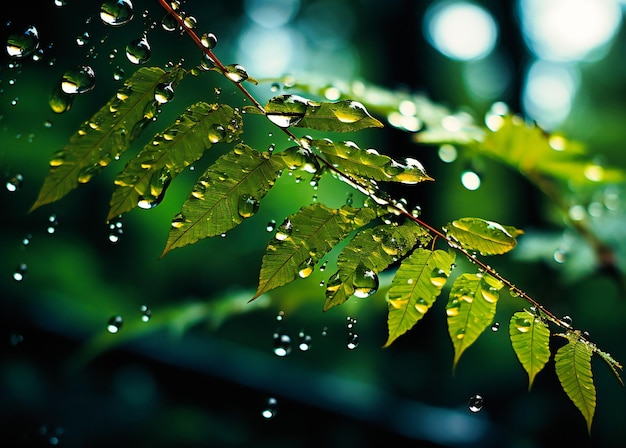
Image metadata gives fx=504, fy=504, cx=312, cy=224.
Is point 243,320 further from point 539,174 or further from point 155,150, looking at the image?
point 155,150

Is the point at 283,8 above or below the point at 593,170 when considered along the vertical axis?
below

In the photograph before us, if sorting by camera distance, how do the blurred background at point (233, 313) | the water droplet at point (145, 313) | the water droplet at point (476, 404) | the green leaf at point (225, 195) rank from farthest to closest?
the blurred background at point (233, 313), the water droplet at point (145, 313), the water droplet at point (476, 404), the green leaf at point (225, 195)

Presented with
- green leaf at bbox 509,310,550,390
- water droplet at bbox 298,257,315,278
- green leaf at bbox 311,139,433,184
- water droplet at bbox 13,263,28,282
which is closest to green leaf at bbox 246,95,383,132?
green leaf at bbox 311,139,433,184

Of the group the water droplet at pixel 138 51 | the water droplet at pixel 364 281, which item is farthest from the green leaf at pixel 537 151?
the water droplet at pixel 138 51

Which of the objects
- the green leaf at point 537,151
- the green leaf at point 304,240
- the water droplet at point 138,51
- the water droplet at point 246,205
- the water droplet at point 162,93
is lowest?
the green leaf at point 537,151

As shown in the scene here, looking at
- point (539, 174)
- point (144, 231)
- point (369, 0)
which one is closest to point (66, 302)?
point (144, 231)

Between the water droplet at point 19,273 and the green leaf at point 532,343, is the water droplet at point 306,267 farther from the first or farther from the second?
the water droplet at point 19,273
